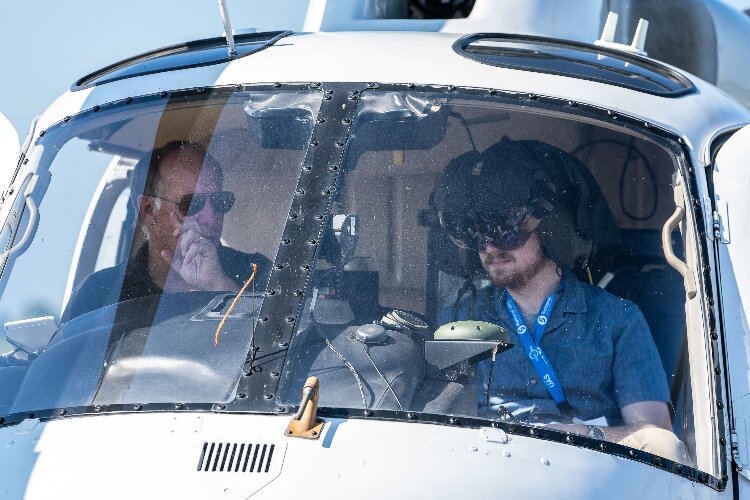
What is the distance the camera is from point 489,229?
12.2 ft

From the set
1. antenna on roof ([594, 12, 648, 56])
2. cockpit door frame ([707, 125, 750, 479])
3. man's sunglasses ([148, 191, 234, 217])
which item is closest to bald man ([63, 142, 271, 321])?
man's sunglasses ([148, 191, 234, 217])

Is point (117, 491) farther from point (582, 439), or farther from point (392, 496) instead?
point (582, 439)

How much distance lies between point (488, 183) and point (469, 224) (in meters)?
0.17

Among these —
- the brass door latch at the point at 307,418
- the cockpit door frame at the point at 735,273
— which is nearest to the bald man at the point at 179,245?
the brass door latch at the point at 307,418

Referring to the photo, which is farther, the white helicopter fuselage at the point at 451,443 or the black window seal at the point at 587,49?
the black window seal at the point at 587,49

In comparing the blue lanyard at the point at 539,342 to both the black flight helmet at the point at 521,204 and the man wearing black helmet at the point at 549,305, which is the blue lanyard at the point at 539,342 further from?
the black flight helmet at the point at 521,204

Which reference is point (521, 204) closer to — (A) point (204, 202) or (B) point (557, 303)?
(B) point (557, 303)

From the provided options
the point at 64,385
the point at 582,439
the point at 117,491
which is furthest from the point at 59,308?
the point at 582,439

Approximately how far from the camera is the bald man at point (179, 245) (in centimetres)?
373

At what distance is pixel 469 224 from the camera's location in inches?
146

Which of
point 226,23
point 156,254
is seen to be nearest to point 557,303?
point 156,254

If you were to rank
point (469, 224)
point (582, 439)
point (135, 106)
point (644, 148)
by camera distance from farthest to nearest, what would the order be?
point (135, 106), point (644, 148), point (469, 224), point (582, 439)

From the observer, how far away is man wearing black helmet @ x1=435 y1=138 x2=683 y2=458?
3.34 meters

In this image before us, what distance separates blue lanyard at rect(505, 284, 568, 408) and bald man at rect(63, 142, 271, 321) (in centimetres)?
73
